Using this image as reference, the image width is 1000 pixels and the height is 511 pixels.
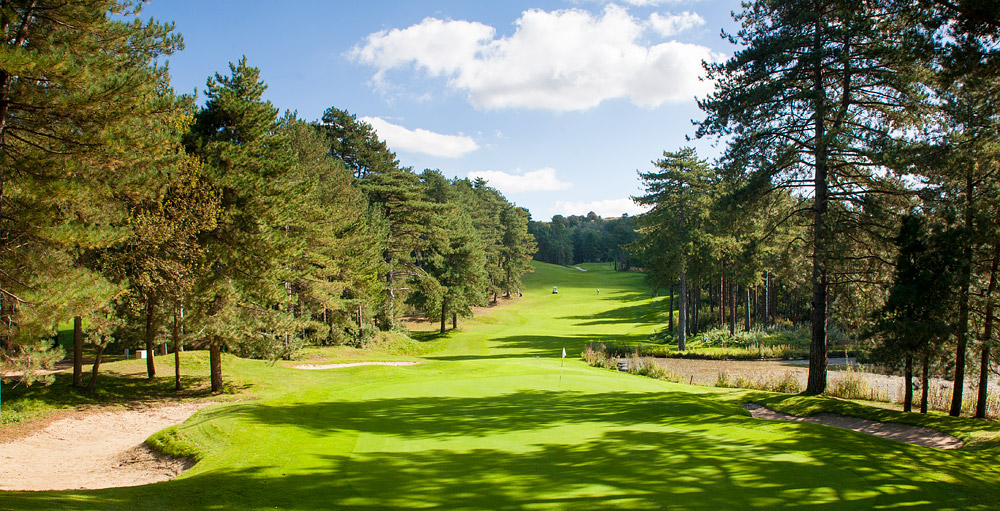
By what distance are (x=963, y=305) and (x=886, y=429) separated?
12.8ft

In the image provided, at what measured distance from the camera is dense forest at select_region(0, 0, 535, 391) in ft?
36.3

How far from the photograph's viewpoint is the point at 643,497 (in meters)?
6.42

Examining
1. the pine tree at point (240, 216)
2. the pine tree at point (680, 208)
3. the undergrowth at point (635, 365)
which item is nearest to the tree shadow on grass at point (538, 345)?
the undergrowth at point (635, 365)

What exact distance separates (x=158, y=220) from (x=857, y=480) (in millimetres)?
18165

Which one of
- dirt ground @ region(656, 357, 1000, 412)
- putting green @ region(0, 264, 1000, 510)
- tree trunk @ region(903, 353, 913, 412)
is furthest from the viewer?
dirt ground @ region(656, 357, 1000, 412)

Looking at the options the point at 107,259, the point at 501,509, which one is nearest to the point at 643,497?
the point at 501,509

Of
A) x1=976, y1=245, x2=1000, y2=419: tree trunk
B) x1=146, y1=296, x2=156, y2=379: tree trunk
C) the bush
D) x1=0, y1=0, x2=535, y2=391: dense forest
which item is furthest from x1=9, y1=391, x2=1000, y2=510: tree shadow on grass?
x1=146, y1=296, x2=156, y2=379: tree trunk

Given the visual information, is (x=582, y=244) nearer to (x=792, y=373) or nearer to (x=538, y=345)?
(x=538, y=345)

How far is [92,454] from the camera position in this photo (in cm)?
1194

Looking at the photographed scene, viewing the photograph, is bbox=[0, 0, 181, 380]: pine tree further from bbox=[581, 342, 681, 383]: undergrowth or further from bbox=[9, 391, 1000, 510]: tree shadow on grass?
bbox=[581, 342, 681, 383]: undergrowth

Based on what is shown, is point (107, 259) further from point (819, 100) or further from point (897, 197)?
point (897, 197)

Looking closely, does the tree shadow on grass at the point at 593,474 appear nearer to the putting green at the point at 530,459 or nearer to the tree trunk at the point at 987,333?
the putting green at the point at 530,459

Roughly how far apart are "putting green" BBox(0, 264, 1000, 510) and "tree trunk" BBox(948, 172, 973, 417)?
4.48 meters

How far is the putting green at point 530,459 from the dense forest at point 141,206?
5.26 metres
